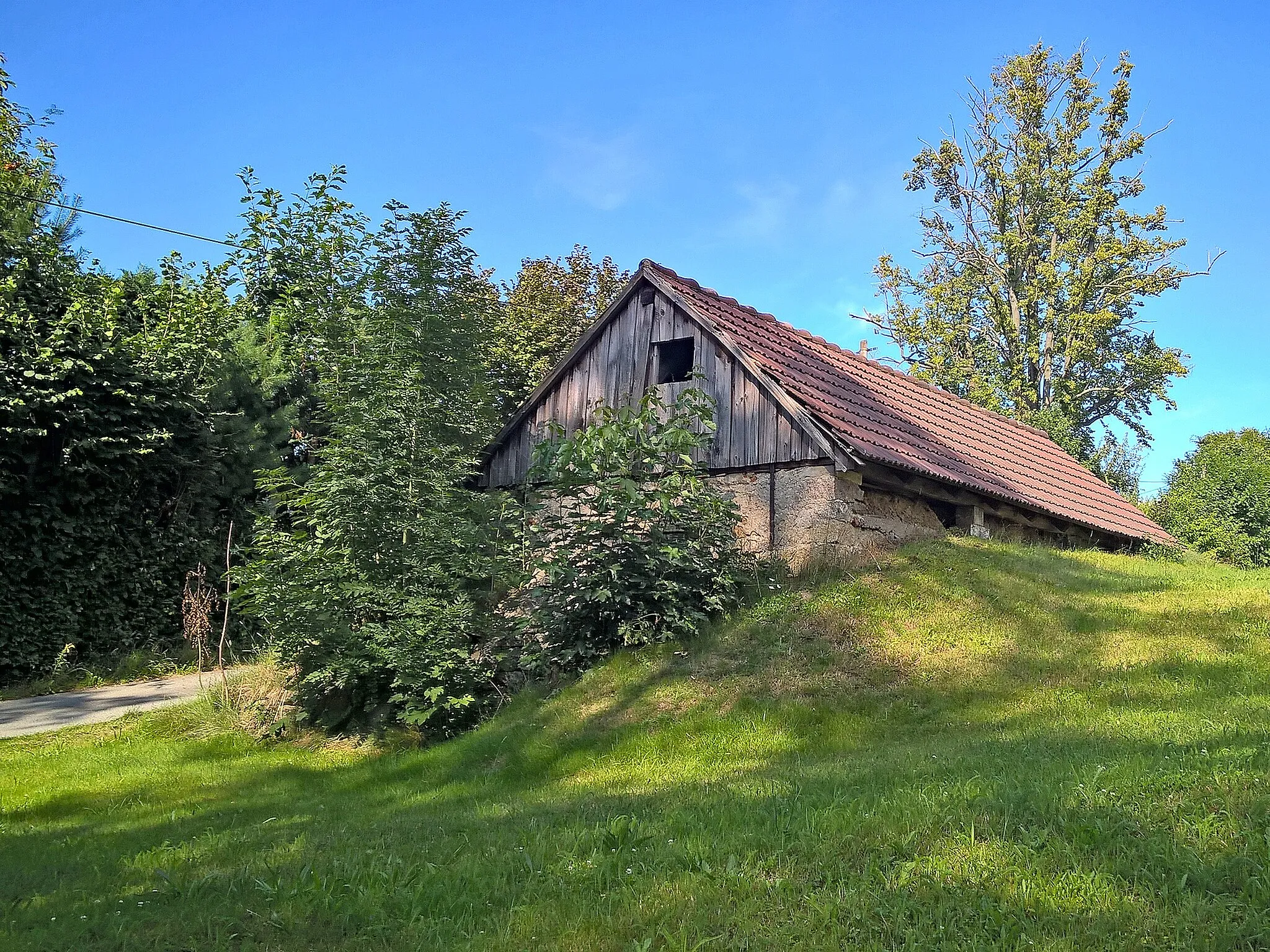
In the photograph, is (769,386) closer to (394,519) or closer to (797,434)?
(797,434)

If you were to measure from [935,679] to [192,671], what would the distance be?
1191 cm

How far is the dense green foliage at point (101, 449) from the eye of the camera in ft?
46.1

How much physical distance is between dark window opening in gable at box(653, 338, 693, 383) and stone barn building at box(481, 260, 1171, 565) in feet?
0.08

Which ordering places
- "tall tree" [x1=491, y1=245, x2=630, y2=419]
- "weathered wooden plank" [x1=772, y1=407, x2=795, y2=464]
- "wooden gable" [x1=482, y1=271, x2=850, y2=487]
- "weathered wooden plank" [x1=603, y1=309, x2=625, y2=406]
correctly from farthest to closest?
"tall tree" [x1=491, y1=245, x2=630, y2=419] < "weathered wooden plank" [x1=603, y1=309, x2=625, y2=406] < "wooden gable" [x1=482, y1=271, x2=850, y2=487] < "weathered wooden plank" [x1=772, y1=407, x2=795, y2=464]

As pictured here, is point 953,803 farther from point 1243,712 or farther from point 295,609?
point 295,609

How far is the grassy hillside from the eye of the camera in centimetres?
429

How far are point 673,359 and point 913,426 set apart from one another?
4.77 m

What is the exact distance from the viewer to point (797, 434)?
46.7 ft

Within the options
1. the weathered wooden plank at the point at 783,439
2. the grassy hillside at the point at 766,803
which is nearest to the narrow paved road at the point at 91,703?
the grassy hillside at the point at 766,803

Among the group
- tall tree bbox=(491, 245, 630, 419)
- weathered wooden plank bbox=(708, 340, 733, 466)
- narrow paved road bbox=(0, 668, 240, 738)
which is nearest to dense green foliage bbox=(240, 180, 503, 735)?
narrow paved road bbox=(0, 668, 240, 738)

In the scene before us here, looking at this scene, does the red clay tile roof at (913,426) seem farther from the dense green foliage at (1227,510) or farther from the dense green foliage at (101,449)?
the dense green foliage at (101,449)

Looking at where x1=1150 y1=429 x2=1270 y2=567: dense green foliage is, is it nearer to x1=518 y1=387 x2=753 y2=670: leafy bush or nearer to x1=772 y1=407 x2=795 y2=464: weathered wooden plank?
x1=772 y1=407 x2=795 y2=464: weathered wooden plank

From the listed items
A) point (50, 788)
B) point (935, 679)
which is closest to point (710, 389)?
point (935, 679)

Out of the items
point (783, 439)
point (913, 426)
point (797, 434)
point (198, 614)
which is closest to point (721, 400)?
point (783, 439)
